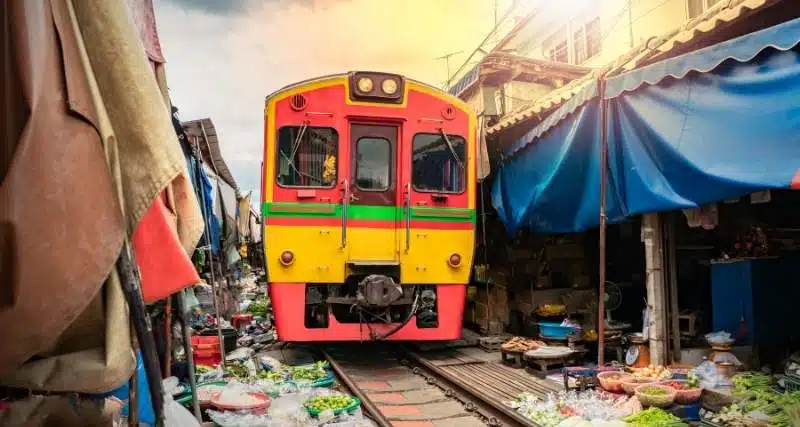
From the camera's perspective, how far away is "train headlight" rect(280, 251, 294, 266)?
7.05m

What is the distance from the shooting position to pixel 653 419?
4.51m

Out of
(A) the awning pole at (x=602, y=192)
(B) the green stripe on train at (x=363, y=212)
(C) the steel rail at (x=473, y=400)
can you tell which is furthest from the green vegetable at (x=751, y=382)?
(B) the green stripe on train at (x=363, y=212)

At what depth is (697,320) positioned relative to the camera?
6.72 meters

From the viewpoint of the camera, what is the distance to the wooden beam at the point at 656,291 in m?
5.91

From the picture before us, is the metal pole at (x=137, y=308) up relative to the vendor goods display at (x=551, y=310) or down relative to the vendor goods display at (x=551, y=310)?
up

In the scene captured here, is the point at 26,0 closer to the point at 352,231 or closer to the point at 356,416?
the point at 356,416

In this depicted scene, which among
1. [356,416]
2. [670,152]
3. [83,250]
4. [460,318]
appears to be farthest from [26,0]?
[460,318]

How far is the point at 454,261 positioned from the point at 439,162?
4.44ft

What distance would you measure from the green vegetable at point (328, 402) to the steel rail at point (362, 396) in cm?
17

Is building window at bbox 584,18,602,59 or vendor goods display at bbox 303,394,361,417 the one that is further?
building window at bbox 584,18,602,59

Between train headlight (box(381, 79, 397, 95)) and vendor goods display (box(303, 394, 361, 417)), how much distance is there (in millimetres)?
3919

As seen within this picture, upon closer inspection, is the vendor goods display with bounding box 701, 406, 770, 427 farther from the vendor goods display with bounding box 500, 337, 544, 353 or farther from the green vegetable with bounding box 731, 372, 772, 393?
the vendor goods display with bounding box 500, 337, 544, 353

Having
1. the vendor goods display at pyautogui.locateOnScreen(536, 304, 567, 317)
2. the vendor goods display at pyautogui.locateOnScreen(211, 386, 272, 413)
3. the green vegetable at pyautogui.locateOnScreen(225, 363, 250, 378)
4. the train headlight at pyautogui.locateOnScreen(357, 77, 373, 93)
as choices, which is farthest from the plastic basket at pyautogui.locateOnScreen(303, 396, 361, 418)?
the train headlight at pyautogui.locateOnScreen(357, 77, 373, 93)

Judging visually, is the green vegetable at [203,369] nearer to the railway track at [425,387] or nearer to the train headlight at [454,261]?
the railway track at [425,387]
